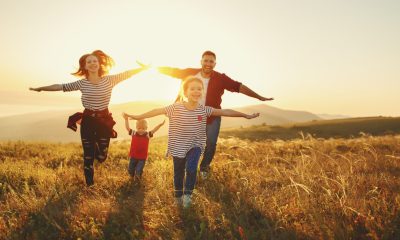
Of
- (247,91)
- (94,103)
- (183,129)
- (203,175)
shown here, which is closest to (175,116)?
(183,129)

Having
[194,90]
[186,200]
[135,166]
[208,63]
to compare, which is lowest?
[135,166]

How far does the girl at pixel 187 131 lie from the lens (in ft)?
20.0

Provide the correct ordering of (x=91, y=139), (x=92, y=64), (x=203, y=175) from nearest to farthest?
(x=92, y=64) < (x=91, y=139) < (x=203, y=175)

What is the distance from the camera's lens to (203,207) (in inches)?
207

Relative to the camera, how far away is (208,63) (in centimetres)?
804

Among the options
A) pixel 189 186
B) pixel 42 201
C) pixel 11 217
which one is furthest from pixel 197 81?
pixel 11 217

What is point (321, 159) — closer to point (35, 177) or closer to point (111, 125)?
point (111, 125)

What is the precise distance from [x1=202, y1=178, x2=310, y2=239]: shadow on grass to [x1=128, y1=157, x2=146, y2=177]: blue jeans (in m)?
2.90

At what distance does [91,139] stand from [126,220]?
99.7 inches

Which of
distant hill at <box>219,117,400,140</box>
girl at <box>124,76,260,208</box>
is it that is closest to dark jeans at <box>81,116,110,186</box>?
girl at <box>124,76,260,208</box>

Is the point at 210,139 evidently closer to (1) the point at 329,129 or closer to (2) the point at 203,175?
(2) the point at 203,175

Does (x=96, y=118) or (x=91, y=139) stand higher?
(x=96, y=118)

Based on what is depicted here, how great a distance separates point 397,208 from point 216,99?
14.4 ft

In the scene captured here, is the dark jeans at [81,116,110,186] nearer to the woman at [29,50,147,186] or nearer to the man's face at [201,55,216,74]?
the woman at [29,50,147,186]
